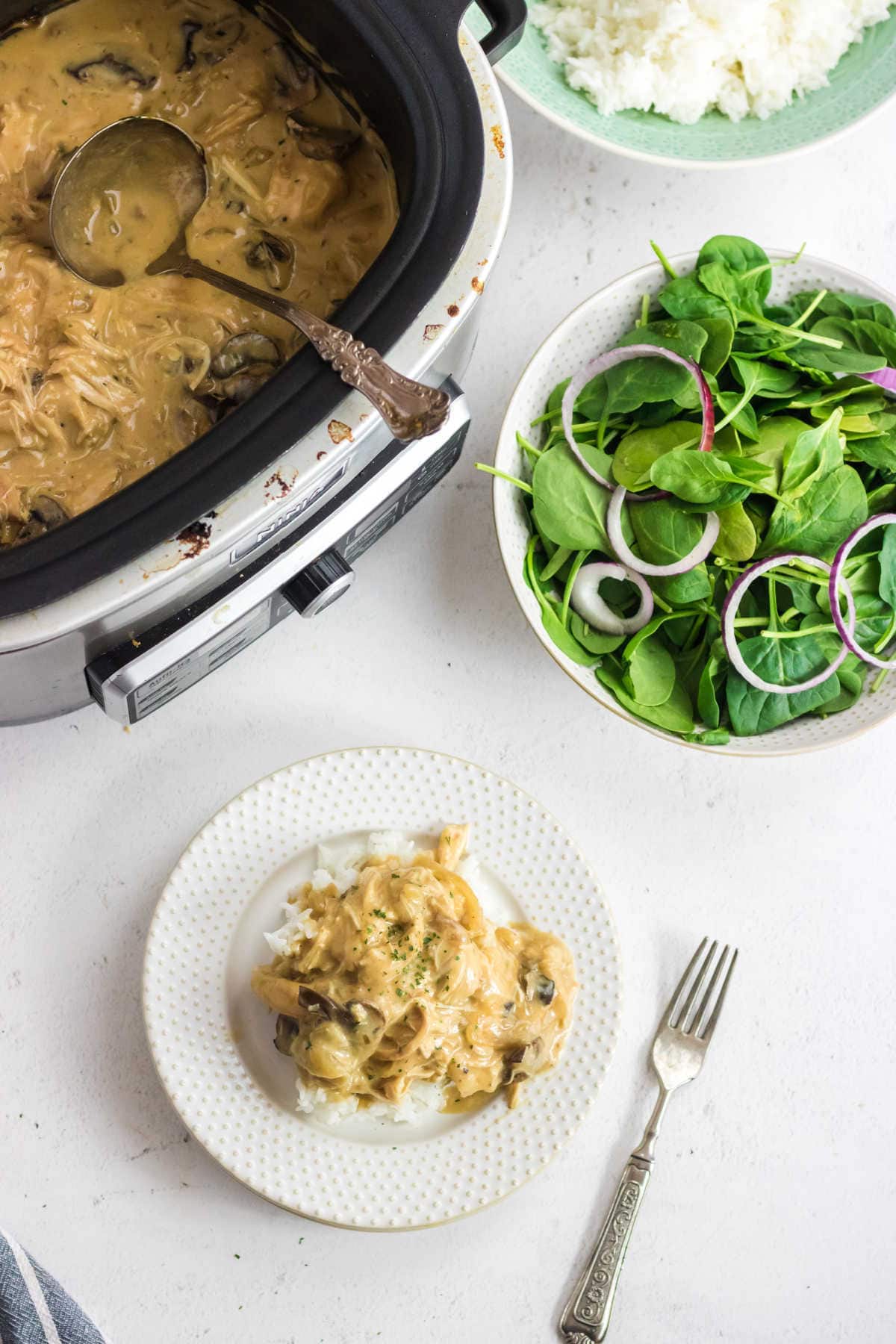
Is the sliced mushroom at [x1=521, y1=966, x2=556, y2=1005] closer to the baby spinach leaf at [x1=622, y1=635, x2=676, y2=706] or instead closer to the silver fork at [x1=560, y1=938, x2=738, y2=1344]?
the silver fork at [x1=560, y1=938, x2=738, y2=1344]

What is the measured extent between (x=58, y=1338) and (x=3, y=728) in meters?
0.84

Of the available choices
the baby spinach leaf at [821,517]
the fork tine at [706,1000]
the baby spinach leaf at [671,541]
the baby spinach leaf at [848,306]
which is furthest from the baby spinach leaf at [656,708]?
the baby spinach leaf at [848,306]

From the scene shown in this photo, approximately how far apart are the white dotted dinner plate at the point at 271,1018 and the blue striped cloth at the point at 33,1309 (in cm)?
28

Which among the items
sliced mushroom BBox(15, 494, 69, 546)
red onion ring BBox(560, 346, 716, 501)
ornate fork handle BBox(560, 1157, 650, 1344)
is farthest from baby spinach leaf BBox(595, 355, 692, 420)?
ornate fork handle BBox(560, 1157, 650, 1344)

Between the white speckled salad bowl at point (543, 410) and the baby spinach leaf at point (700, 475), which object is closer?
the baby spinach leaf at point (700, 475)

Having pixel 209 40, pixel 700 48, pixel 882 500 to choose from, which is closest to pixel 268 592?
pixel 209 40

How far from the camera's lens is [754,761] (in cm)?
190

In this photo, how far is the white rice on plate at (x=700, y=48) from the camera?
1790 mm

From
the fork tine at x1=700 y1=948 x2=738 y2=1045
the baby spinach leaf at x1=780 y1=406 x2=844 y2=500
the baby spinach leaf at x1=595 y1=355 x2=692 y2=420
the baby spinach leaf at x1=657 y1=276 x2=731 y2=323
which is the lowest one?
the fork tine at x1=700 y1=948 x2=738 y2=1045

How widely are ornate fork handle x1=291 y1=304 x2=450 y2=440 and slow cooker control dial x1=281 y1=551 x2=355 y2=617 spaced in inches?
11.5

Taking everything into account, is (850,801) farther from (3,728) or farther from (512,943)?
(3,728)

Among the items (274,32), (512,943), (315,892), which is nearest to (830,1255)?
(512,943)

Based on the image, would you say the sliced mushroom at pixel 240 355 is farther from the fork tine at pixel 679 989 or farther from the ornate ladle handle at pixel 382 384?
the fork tine at pixel 679 989

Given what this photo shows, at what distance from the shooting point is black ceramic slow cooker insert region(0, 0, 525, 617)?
1175 millimetres
